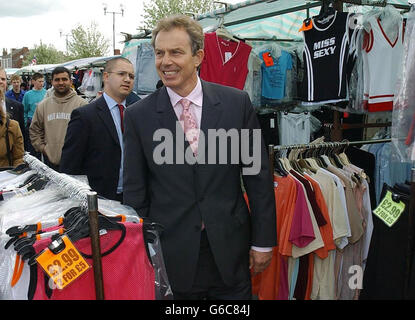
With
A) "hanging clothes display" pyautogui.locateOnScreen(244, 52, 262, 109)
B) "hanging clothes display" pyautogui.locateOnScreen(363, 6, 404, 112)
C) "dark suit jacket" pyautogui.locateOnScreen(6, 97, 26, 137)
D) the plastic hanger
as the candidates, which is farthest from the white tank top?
"dark suit jacket" pyautogui.locateOnScreen(6, 97, 26, 137)

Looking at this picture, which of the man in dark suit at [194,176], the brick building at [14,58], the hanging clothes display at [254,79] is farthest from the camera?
the brick building at [14,58]

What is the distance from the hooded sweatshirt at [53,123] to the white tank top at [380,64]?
330 cm

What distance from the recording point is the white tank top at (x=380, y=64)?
3510 mm

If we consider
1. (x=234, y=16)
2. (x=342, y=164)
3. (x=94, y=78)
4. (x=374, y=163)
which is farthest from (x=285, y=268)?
(x=94, y=78)

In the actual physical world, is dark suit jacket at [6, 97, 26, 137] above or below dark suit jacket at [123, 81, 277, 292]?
above

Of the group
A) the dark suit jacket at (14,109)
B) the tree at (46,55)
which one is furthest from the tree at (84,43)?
the dark suit jacket at (14,109)

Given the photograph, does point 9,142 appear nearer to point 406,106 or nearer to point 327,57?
point 327,57

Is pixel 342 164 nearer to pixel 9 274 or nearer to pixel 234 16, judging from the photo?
pixel 9 274

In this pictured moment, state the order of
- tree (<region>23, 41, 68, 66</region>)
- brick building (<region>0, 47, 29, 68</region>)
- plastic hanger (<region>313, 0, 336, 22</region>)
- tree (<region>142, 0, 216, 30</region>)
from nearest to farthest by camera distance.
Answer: plastic hanger (<region>313, 0, 336, 22</region>) → tree (<region>142, 0, 216, 30</region>) → tree (<region>23, 41, 68, 66</region>) → brick building (<region>0, 47, 29, 68</region>)

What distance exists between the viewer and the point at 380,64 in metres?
3.56

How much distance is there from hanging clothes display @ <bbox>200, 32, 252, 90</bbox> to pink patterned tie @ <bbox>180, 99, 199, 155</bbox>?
266 cm

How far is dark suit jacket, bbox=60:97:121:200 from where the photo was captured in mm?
3107

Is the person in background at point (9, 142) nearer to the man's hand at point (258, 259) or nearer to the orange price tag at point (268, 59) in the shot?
the man's hand at point (258, 259)

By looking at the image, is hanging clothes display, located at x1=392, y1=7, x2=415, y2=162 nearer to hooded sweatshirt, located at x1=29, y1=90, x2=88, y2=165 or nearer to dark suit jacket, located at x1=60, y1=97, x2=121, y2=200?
dark suit jacket, located at x1=60, y1=97, x2=121, y2=200
